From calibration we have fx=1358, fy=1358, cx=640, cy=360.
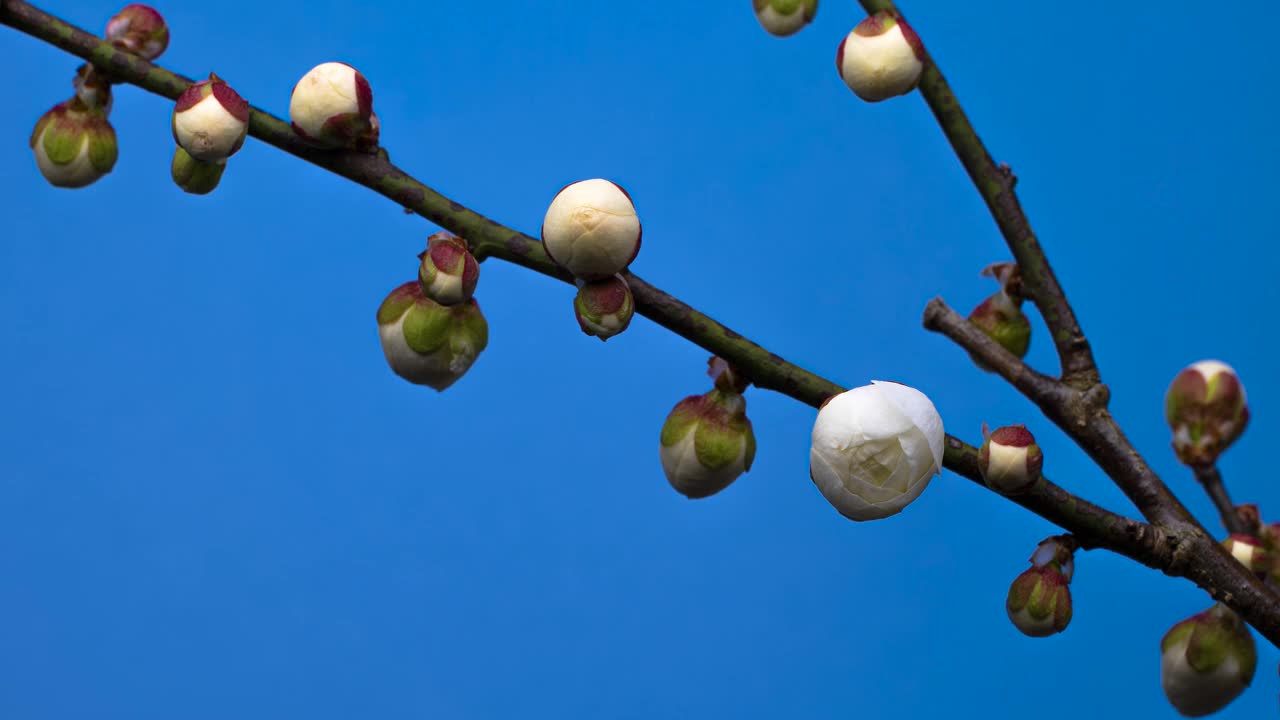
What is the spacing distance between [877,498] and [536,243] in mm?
129

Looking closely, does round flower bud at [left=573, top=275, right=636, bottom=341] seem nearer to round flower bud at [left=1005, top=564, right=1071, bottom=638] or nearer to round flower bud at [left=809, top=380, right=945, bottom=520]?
round flower bud at [left=809, top=380, right=945, bottom=520]

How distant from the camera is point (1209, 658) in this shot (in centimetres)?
51

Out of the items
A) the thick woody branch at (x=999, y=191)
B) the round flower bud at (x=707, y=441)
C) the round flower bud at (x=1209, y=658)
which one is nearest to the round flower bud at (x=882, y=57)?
the thick woody branch at (x=999, y=191)

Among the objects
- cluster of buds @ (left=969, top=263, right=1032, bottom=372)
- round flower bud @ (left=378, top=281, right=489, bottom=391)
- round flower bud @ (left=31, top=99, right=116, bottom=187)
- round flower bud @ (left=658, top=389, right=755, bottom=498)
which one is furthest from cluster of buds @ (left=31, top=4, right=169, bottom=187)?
cluster of buds @ (left=969, top=263, right=1032, bottom=372)

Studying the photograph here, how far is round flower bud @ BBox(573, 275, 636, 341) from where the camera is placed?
1.27 feet

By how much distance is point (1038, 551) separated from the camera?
0.47 metres

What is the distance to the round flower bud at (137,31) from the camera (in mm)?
486

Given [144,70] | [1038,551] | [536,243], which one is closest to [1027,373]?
[1038,551]

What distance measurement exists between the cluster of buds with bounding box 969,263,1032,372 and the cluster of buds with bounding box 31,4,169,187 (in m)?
0.34

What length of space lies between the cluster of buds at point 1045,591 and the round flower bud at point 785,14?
0.79 ft

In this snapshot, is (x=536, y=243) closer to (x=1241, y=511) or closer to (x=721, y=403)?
(x=721, y=403)

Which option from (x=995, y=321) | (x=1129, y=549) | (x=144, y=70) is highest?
(x=144, y=70)

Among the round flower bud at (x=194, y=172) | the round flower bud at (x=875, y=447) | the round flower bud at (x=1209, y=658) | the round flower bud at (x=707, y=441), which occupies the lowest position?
the round flower bud at (x=1209, y=658)

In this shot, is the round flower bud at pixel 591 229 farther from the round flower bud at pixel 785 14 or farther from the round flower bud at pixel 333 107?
the round flower bud at pixel 785 14
